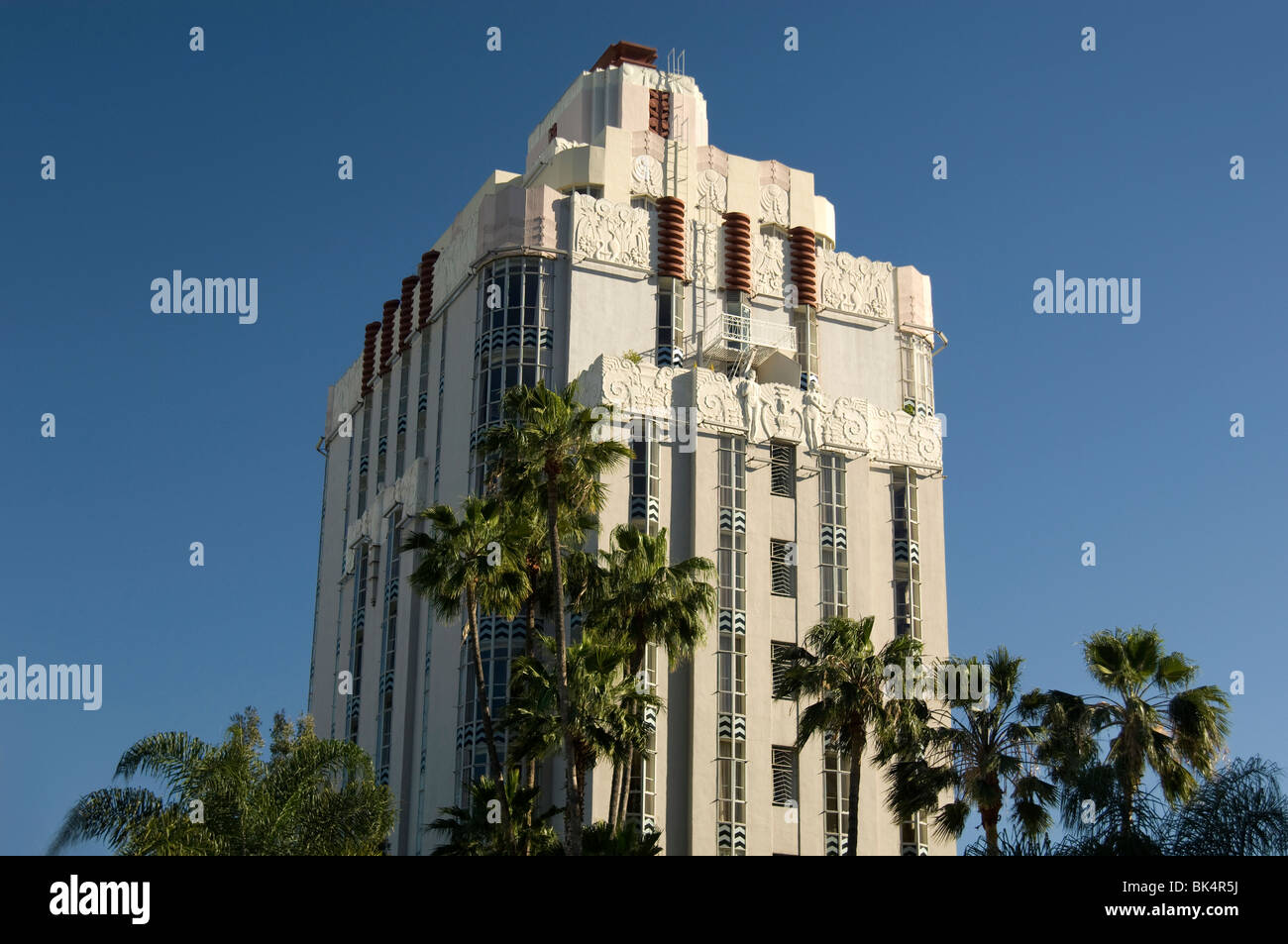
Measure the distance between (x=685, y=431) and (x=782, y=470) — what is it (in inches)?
176

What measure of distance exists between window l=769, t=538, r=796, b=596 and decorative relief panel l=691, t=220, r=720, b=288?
37.8ft

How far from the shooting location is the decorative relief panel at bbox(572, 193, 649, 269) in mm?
65438

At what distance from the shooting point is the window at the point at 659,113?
7250 centimetres

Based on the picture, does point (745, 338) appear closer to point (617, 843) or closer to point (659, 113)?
point (659, 113)

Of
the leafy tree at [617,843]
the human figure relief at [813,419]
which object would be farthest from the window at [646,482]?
the leafy tree at [617,843]

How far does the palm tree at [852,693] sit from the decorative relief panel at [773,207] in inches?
1063

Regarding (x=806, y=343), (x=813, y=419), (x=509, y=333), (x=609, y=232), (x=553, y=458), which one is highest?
(x=609, y=232)

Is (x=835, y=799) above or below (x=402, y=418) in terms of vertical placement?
below

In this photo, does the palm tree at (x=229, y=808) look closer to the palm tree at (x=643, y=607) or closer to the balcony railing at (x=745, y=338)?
the palm tree at (x=643, y=607)

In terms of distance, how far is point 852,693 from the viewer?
4566cm

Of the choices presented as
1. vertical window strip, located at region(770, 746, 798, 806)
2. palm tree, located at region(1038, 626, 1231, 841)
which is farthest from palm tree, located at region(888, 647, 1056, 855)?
vertical window strip, located at region(770, 746, 798, 806)

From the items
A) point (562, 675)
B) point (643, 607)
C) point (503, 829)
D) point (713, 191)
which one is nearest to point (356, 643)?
point (713, 191)

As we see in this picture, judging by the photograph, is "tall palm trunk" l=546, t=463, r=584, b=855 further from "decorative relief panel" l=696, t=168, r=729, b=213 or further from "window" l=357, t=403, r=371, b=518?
"window" l=357, t=403, r=371, b=518
